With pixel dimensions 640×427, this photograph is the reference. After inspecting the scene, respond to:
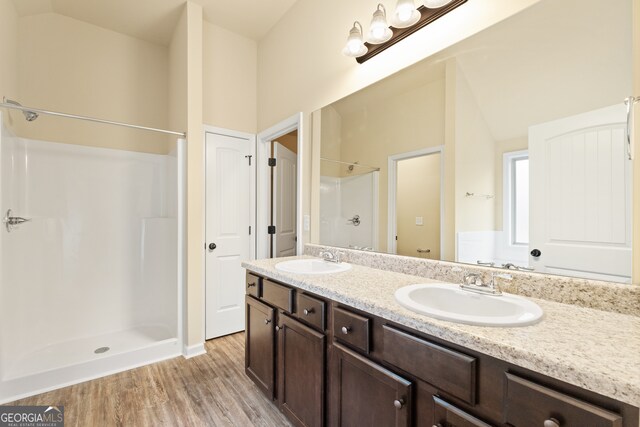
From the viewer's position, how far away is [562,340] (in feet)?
2.34

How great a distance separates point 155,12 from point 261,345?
9.54 feet

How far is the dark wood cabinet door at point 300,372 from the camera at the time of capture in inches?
51.0

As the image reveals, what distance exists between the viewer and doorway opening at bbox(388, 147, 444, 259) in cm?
149

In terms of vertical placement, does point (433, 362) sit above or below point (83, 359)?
above

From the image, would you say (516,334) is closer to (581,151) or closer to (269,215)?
(581,151)

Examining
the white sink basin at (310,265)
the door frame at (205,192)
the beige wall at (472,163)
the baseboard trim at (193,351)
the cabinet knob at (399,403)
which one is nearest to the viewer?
the cabinet knob at (399,403)

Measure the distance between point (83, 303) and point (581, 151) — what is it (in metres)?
3.62

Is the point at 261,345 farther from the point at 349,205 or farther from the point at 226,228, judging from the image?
the point at 226,228

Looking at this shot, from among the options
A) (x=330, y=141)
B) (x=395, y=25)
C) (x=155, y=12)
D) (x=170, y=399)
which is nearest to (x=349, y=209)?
(x=330, y=141)

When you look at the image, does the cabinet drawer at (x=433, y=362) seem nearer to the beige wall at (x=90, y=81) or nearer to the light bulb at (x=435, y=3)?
the light bulb at (x=435, y=3)

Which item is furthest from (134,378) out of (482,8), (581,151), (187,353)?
(482,8)

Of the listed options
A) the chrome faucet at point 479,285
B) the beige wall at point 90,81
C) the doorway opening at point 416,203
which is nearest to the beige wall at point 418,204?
the doorway opening at point 416,203

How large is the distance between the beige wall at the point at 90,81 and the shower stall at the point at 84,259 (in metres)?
0.10

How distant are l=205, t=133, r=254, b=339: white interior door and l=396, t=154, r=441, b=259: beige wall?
1.76 metres
